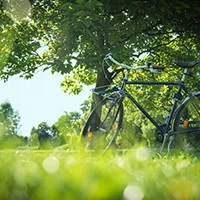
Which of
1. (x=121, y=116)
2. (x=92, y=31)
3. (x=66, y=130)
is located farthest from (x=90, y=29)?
(x=66, y=130)

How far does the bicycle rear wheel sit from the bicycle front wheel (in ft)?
3.17

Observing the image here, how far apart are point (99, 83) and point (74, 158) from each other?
16.0 meters

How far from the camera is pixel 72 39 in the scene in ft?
40.2

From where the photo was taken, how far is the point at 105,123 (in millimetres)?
6551

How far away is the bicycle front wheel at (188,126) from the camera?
644 cm

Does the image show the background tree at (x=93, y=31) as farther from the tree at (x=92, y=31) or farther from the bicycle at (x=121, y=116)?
the bicycle at (x=121, y=116)

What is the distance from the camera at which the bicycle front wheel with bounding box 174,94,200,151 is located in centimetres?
644

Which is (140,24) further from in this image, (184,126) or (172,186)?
(172,186)

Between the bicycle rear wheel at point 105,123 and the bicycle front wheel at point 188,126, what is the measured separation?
965mm

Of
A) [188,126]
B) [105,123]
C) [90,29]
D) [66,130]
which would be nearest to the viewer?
[66,130]

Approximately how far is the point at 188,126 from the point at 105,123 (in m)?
1.39

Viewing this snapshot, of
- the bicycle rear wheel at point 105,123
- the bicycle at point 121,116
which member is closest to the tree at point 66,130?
the bicycle rear wheel at point 105,123

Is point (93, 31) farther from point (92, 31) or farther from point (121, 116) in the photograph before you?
point (121, 116)

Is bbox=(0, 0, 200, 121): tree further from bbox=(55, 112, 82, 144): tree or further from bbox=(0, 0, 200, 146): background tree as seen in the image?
bbox=(55, 112, 82, 144): tree
